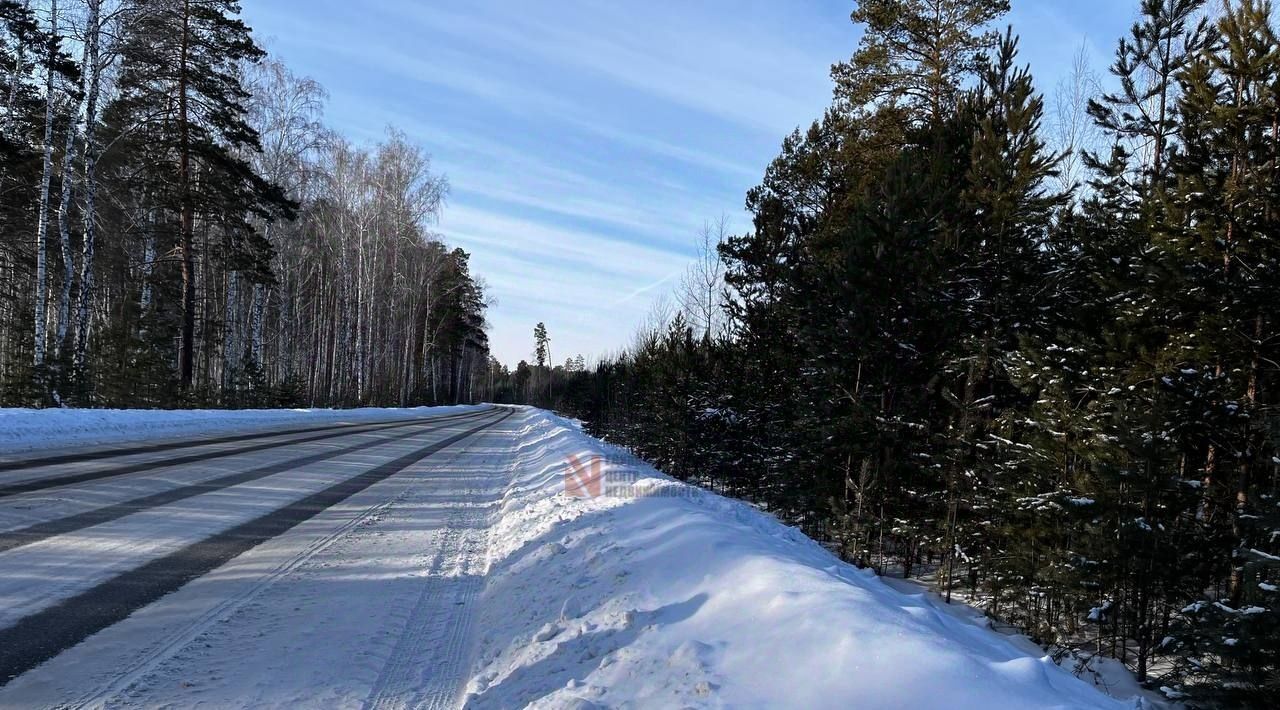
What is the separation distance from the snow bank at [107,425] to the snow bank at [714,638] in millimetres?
10697

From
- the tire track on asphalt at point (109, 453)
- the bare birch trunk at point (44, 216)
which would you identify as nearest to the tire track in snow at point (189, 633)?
the tire track on asphalt at point (109, 453)

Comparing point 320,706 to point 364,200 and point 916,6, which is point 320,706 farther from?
point 364,200

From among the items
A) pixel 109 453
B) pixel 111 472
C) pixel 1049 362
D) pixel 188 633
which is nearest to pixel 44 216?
pixel 109 453

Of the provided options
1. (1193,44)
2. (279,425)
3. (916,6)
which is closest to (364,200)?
(279,425)

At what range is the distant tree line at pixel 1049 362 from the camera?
5746mm

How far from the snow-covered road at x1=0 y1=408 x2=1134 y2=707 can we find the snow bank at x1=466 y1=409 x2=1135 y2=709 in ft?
0.06

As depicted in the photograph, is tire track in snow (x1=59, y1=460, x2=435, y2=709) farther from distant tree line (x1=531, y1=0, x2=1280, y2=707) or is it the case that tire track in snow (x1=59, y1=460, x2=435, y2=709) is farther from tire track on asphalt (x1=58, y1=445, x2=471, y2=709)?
distant tree line (x1=531, y1=0, x2=1280, y2=707)

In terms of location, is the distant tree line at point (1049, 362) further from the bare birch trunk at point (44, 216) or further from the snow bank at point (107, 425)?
the bare birch trunk at point (44, 216)

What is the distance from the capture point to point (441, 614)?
485cm

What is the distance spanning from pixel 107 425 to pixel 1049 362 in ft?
57.9

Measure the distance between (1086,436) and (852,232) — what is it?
14.6 ft

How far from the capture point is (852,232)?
9.93 m

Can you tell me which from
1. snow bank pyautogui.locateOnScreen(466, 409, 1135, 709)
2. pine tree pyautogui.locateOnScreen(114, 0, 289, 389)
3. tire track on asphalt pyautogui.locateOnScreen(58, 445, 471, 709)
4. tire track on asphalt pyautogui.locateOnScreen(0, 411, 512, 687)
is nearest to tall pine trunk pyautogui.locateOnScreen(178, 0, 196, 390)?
pine tree pyautogui.locateOnScreen(114, 0, 289, 389)

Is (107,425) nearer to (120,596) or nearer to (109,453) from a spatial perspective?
(109,453)
